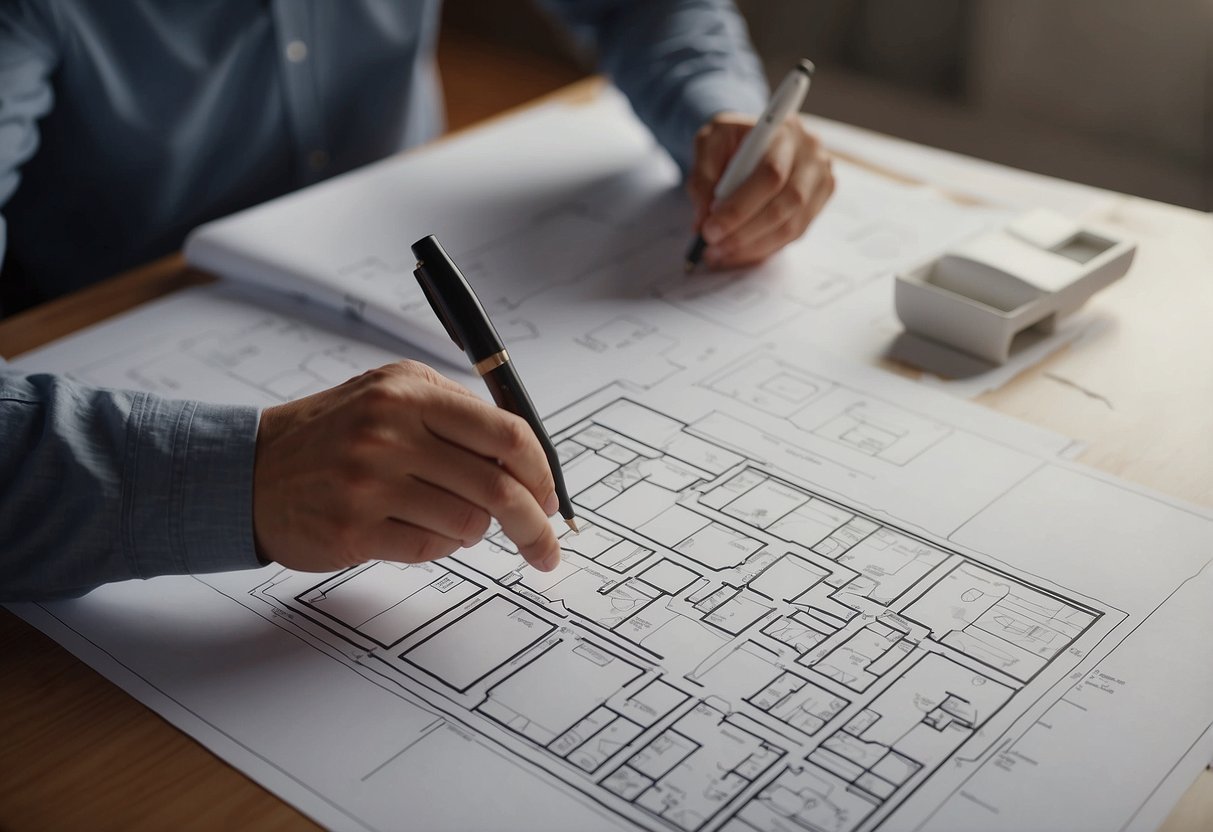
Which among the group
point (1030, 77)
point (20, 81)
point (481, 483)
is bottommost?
point (1030, 77)

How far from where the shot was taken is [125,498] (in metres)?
0.73

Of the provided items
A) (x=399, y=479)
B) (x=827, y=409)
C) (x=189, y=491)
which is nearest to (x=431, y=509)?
(x=399, y=479)

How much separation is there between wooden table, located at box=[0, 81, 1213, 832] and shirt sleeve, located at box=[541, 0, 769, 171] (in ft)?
0.35

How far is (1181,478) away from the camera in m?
0.87

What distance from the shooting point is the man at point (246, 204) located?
0.70 meters

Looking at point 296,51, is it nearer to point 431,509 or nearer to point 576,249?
point 576,249

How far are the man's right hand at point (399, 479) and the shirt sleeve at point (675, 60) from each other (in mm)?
654

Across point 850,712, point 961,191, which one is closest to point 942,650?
point 850,712

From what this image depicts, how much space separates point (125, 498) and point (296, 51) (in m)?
0.78

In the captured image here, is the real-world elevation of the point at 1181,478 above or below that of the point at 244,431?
below

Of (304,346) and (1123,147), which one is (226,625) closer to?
(304,346)

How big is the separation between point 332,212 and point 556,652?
2.16 feet

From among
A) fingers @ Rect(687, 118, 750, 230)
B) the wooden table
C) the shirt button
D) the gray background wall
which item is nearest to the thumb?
fingers @ Rect(687, 118, 750, 230)

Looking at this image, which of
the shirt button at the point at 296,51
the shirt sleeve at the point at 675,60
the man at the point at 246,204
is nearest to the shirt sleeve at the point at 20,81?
the man at the point at 246,204
